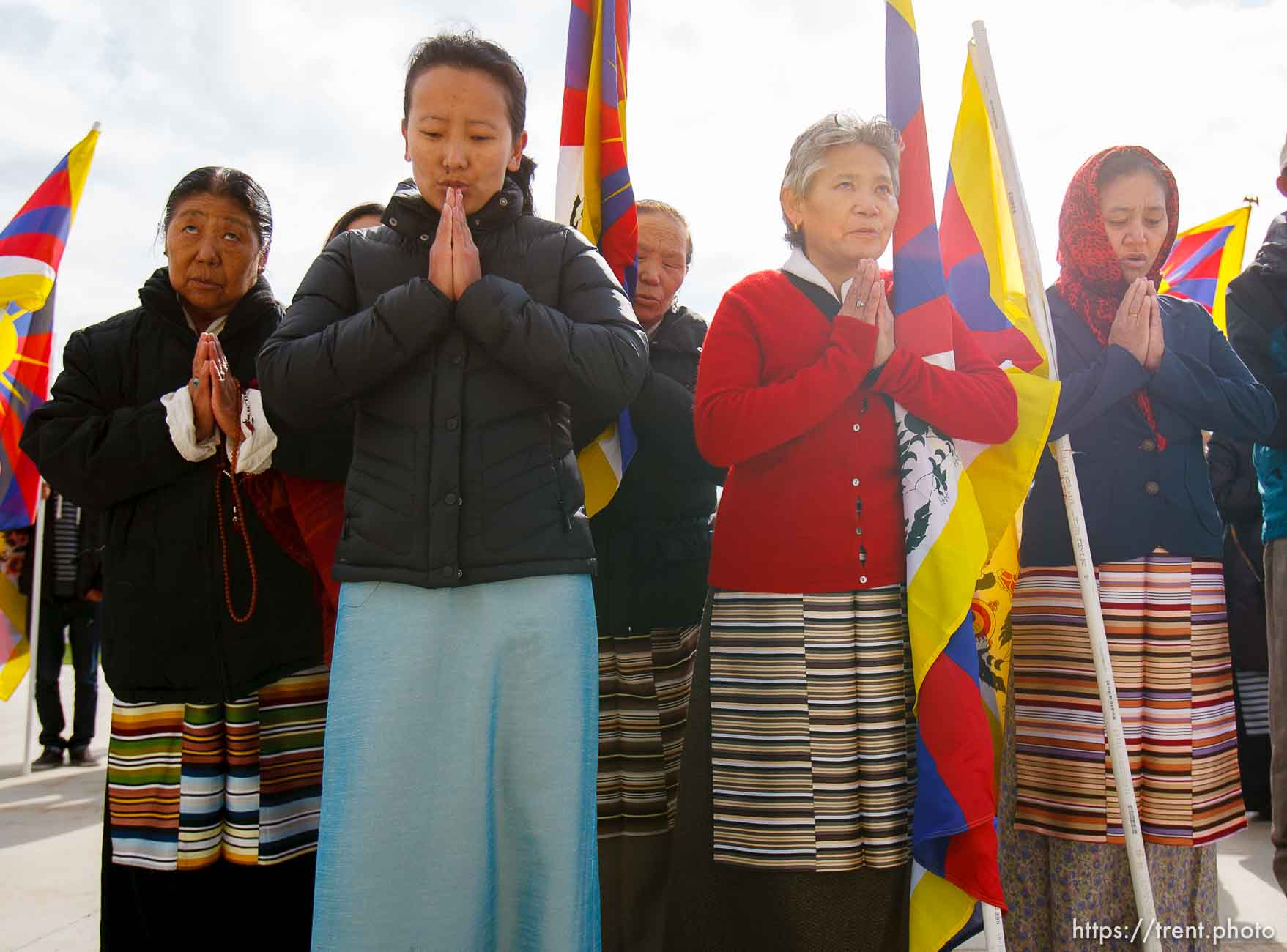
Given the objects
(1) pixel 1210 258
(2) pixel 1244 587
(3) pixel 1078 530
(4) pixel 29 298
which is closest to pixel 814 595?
(3) pixel 1078 530

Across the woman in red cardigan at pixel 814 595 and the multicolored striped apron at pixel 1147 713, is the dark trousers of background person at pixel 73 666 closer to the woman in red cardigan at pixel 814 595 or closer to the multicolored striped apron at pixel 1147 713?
the woman in red cardigan at pixel 814 595

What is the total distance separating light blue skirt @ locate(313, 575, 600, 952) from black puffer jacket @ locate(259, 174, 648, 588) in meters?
0.08

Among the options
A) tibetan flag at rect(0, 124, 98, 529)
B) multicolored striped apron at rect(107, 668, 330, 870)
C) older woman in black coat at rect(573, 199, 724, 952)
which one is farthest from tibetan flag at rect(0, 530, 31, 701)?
older woman in black coat at rect(573, 199, 724, 952)

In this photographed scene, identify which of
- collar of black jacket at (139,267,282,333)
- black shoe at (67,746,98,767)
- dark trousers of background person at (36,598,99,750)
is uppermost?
collar of black jacket at (139,267,282,333)

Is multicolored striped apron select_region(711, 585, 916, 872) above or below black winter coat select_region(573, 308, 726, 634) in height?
below

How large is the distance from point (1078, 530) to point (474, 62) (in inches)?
71.2

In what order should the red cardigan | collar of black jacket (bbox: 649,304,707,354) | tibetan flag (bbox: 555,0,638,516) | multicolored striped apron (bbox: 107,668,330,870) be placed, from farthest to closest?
collar of black jacket (bbox: 649,304,707,354) → tibetan flag (bbox: 555,0,638,516) → multicolored striped apron (bbox: 107,668,330,870) → the red cardigan

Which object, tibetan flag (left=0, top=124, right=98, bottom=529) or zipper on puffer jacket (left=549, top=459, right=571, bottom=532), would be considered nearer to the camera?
zipper on puffer jacket (left=549, top=459, right=571, bottom=532)

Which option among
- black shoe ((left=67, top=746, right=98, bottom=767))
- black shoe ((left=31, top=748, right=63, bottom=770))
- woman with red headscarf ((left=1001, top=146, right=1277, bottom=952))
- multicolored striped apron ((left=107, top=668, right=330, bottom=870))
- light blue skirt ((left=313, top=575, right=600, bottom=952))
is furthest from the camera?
black shoe ((left=67, top=746, right=98, bottom=767))

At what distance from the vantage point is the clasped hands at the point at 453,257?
1888 mm

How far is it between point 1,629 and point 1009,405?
4.27m

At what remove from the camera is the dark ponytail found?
205 cm

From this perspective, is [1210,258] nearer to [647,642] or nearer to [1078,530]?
[1078,530]

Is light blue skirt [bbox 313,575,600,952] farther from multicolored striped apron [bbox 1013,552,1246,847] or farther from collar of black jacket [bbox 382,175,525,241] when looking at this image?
multicolored striped apron [bbox 1013,552,1246,847]
